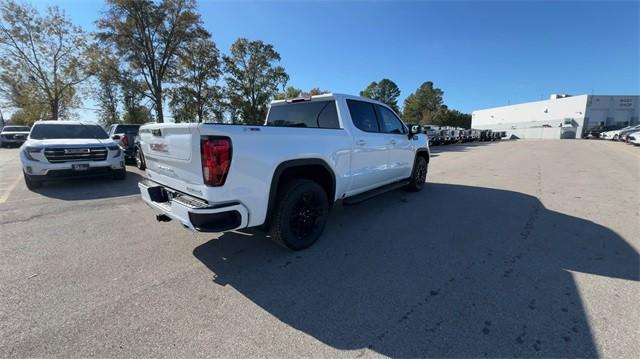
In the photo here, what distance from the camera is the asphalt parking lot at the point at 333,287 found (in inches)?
78.2

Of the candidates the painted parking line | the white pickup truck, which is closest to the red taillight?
the white pickup truck

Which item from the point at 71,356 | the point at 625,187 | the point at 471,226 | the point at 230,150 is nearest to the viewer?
the point at 71,356

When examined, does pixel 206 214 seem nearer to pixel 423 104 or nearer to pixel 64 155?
pixel 64 155

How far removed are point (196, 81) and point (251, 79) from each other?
7.28 m

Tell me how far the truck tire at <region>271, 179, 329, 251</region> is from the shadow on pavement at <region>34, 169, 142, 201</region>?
486 cm

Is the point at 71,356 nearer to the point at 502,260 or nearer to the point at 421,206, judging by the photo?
the point at 502,260

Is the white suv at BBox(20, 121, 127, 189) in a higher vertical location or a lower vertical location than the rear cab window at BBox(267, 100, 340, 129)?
lower

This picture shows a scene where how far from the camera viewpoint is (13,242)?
11.8ft

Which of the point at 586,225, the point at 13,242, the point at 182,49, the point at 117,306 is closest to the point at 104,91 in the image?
the point at 182,49

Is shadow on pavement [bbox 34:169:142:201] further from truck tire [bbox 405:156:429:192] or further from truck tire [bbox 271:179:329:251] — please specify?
truck tire [bbox 405:156:429:192]

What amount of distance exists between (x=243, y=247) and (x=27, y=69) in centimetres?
3534

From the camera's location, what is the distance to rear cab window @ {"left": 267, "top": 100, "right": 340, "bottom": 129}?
163 inches

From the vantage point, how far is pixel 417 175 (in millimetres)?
6445

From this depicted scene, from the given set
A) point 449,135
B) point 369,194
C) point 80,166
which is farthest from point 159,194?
point 449,135
